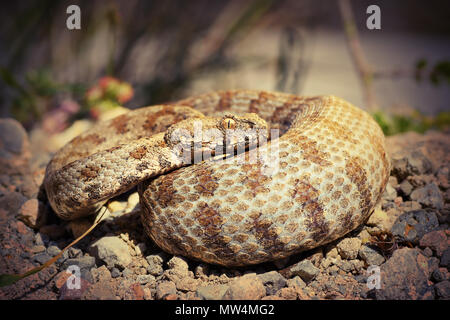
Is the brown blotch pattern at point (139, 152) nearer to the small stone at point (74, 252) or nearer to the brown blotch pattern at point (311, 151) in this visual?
the small stone at point (74, 252)

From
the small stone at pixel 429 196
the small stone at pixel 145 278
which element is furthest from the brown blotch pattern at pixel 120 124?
the small stone at pixel 429 196

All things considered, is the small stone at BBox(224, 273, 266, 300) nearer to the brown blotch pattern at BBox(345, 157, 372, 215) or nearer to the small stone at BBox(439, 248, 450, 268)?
the brown blotch pattern at BBox(345, 157, 372, 215)

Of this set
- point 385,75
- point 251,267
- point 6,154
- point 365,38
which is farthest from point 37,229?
point 365,38

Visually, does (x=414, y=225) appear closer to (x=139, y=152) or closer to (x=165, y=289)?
(x=165, y=289)

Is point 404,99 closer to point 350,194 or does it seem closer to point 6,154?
point 350,194

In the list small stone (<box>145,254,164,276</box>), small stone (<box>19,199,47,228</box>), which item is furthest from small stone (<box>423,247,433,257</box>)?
small stone (<box>19,199,47,228</box>)
